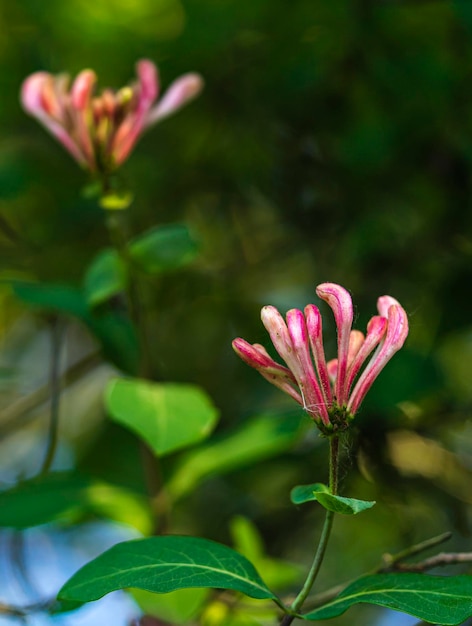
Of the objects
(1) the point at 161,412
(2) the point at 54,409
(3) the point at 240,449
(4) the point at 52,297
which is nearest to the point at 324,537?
(1) the point at 161,412

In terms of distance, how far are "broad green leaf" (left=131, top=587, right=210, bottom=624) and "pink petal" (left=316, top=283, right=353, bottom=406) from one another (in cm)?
39

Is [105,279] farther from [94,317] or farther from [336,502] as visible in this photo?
[336,502]

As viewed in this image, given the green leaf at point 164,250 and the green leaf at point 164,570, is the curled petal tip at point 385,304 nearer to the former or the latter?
the green leaf at point 164,570

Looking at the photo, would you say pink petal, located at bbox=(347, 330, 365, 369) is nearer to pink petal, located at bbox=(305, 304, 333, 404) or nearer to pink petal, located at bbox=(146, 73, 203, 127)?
pink petal, located at bbox=(305, 304, 333, 404)

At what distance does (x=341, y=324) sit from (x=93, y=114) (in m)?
0.56

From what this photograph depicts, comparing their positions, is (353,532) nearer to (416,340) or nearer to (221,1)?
(416,340)

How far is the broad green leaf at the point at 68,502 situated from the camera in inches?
40.9

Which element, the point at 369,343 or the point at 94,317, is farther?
the point at 94,317

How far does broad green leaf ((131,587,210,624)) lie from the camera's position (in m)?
0.92

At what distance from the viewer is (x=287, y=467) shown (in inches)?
58.4

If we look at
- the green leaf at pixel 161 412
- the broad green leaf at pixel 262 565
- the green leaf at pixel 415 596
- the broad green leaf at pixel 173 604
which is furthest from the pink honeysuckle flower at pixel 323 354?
the broad green leaf at pixel 262 565

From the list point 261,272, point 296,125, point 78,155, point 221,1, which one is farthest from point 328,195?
point 78,155

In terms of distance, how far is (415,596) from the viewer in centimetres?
61

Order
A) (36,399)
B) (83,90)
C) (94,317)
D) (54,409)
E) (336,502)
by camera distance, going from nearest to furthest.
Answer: (336,502) → (83,90) → (94,317) → (54,409) → (36,399)
